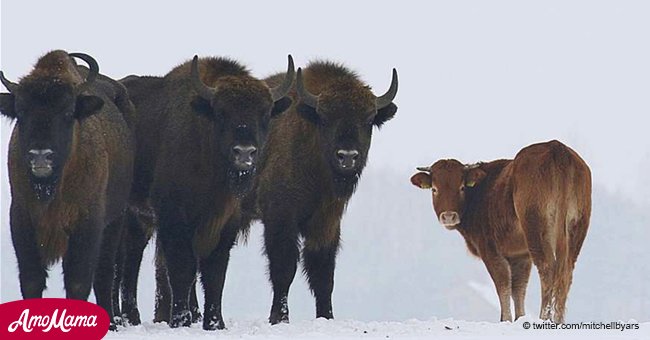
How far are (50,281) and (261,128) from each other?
2.75 m

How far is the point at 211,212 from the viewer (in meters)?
14.5

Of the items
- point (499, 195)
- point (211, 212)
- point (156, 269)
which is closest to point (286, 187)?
point (211, 212)

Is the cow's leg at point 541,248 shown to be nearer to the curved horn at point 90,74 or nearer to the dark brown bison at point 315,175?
the dark brown bison at point 315,175

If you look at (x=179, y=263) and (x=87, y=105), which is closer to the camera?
(x=87, y=105)

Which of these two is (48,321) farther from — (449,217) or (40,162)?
(449,217)

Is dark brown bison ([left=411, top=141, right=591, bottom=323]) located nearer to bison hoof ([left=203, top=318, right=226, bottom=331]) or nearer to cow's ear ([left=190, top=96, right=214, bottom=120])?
bison hoof ([left=203, top=318, right=226, bottom=331])

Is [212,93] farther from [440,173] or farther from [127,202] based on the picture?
[440,173]

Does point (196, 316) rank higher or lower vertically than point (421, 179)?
lower

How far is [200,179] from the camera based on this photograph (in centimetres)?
1448

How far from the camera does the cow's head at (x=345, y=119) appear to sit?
48.4 ft

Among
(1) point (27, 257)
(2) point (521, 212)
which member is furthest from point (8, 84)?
(2) point (521, 212)

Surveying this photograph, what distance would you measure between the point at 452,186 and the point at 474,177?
342 mm

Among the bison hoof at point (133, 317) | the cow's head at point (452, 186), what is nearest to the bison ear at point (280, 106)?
the bison hoof at point (133, 317)

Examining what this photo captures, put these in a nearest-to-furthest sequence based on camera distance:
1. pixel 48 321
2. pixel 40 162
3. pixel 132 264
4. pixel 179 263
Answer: pixel 48 321
pixel 40 162
pixel 179 263
pixel 132 264
